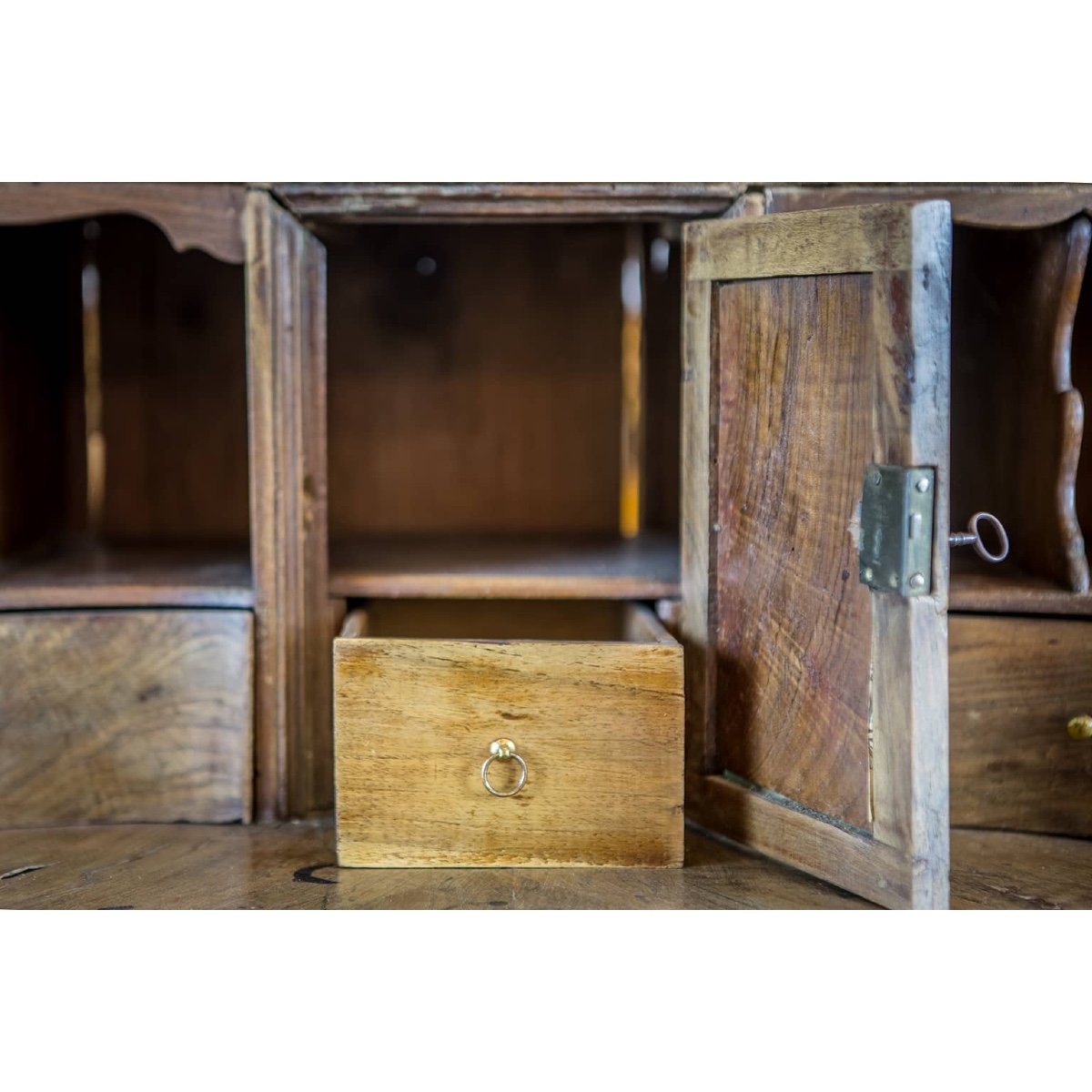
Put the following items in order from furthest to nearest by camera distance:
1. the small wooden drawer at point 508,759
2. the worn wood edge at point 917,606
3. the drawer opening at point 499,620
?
the drawer opening at point 499,620 → the small wooden drawer at point 508,759 → the worn wood edge at point 917,606

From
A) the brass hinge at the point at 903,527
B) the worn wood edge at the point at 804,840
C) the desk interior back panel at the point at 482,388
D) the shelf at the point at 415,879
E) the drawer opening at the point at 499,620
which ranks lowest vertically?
the shelf at the point at 415,879

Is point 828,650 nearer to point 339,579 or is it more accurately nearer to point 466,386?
point 339,579

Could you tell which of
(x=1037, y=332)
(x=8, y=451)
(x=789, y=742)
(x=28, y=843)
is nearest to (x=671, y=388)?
(x=1037, y=332)

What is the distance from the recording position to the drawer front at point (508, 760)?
2.04m

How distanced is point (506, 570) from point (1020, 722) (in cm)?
88

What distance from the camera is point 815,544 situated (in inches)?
78.7

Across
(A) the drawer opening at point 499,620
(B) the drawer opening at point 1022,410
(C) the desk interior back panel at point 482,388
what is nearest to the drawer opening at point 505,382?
(C) the desk interior back panel at point 482,388

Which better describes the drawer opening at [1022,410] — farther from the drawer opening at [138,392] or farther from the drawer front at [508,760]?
the drawer opening at [138,392]

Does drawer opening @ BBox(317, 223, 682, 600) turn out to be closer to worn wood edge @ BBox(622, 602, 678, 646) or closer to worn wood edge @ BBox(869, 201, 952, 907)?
worn wood edge @ BBox(622, 602, 678, 646)

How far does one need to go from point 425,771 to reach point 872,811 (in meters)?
0.64

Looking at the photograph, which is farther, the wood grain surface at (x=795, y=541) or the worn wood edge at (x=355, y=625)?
the worn wood edge at (x=355, y=625)

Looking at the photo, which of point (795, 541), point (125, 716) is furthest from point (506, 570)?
point (125, 716)

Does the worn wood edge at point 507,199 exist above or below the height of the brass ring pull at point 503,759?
above

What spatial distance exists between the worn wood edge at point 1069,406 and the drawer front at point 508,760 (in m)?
0.66
